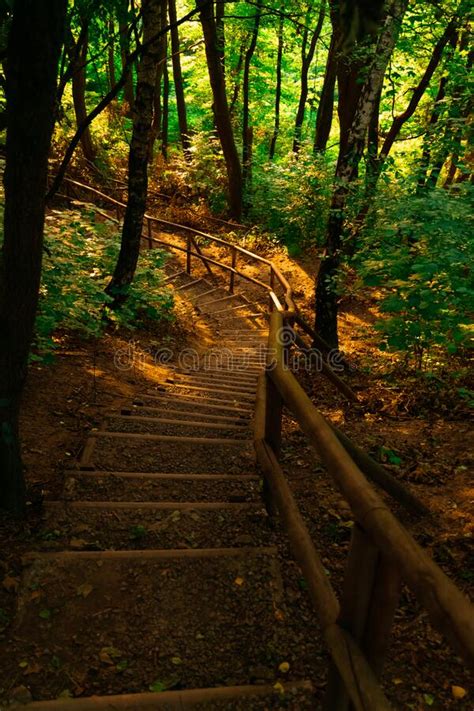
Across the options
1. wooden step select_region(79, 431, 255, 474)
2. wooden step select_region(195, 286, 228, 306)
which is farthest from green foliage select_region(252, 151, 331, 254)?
wooden step select_region(79, 431, 255, 474)

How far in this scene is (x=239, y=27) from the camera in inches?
730

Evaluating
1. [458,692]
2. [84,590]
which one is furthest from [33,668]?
[458,692]

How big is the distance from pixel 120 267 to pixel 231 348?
9.46 feet

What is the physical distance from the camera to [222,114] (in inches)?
640

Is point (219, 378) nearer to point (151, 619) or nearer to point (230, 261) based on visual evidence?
point (151, 619)

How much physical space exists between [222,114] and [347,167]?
405 inches

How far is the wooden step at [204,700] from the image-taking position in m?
1.88

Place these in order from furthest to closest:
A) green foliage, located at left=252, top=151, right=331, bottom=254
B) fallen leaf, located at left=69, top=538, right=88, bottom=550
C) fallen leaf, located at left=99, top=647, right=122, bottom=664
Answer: green foliage, located at left=252, top=151, right=331, bottom=254, fallen leaf, located at left=69, top=538, right=88, bottom=550, fallen leaf, located at left=99, top=647, right=122, bottom=664

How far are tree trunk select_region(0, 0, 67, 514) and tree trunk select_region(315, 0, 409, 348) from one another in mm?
5357

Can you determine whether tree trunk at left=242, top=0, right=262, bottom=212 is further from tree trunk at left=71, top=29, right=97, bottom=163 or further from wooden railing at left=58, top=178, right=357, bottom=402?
tree trunk at left=71, top=29, right=97, bottom=163

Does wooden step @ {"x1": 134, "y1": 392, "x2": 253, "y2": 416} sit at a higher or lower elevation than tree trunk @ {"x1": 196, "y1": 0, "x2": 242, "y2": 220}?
lower

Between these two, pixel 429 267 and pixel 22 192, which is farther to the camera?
pixel 429 267

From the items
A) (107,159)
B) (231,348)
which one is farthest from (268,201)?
(231,348)

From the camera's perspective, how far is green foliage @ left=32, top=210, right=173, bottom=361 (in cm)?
544
